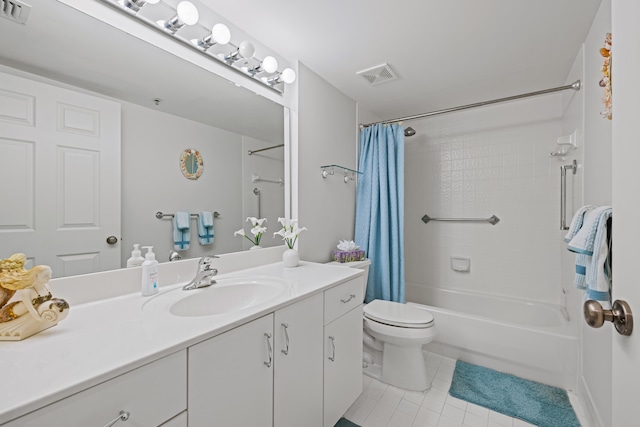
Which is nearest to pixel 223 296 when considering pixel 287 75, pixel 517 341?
pixel 287 75

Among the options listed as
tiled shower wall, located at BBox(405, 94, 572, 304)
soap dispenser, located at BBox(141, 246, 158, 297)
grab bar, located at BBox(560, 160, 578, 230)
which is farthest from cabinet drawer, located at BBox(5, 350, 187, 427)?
tiled shower wall, located at BBox(405, 94, 572, 304)

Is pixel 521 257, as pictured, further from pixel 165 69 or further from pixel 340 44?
pixel 165 69

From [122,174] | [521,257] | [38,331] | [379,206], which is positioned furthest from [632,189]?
[521,257]

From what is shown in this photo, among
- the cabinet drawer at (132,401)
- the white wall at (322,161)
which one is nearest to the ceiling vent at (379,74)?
the white wall at (322,161)

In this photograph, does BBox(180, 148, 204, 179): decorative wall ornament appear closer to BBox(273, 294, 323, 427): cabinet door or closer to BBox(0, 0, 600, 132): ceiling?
BBox(0, 0, 600, 132): ceiling

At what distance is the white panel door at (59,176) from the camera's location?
895 mm

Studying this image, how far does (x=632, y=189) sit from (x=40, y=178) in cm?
→ 158

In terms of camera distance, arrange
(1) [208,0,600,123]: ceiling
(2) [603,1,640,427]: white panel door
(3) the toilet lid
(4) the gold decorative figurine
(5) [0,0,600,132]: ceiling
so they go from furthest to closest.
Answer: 1. (3) the toilet lid
2. (1) [208,0,600,123]: ceiling
3. (5) [0,0,600,132]: ceiling
4. (4) the gold decorative figurine
5. (2) [603,1,640,427]: white panel door

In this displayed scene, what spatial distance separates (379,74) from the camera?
2035 millimetres

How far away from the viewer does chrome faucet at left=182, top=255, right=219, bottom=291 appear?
120cm

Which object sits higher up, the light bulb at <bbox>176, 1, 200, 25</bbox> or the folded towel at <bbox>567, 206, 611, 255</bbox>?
the light bulb at <bbox>176, 1, 200, 25</bbox>

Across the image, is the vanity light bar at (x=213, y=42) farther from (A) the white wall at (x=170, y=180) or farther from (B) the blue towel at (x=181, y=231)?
(B) the blue towel at (x=181, y=231)

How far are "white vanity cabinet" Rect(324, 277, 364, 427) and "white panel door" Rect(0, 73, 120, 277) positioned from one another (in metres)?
0.96

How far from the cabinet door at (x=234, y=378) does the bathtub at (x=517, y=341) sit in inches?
62.6
